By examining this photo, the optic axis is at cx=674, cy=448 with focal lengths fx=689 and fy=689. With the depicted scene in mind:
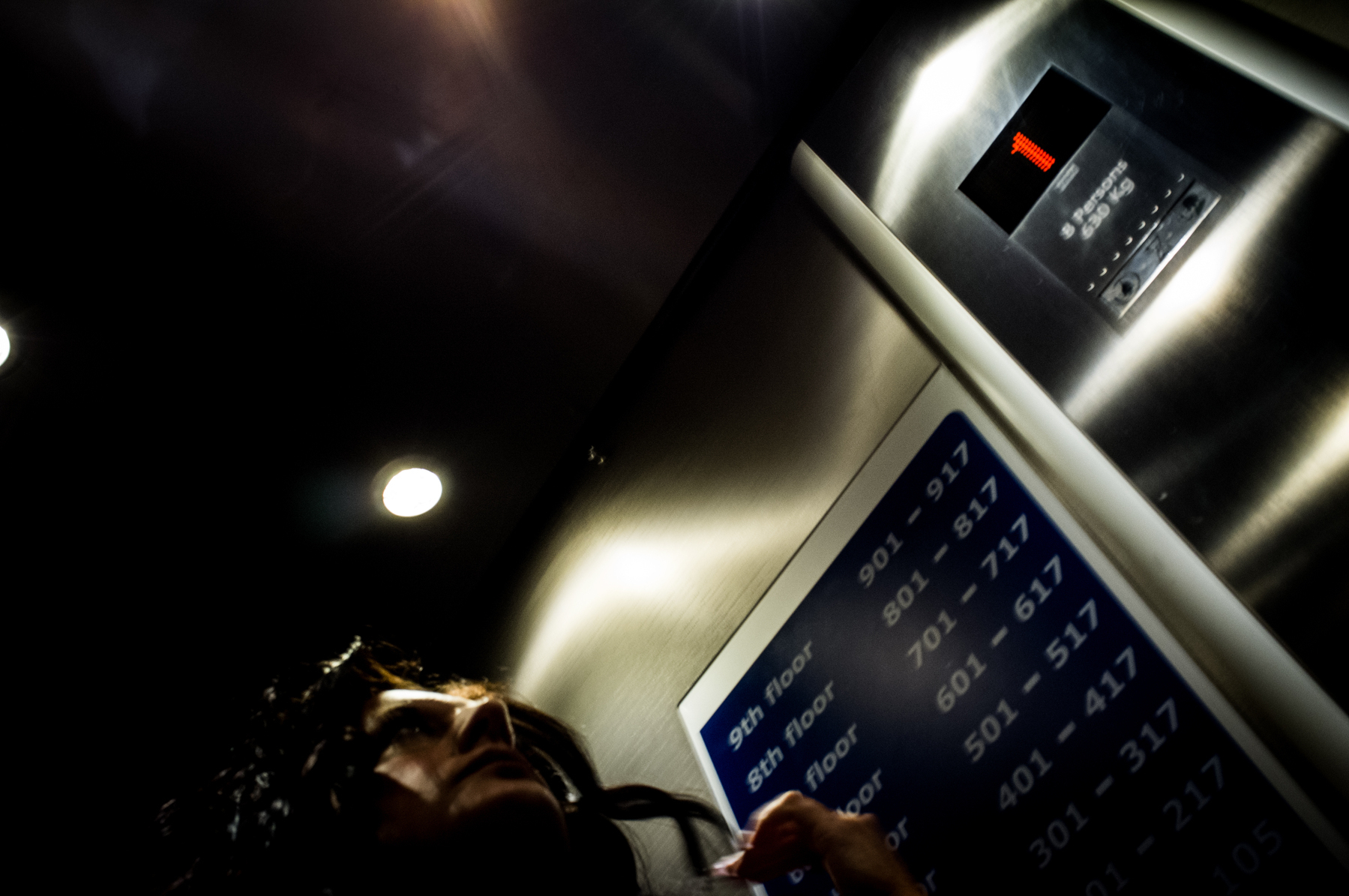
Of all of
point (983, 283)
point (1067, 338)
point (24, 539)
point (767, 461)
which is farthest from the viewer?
point (24, 539)

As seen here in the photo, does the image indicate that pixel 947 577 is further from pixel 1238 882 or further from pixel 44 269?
pixel 44 269

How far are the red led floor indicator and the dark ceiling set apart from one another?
0.65 m

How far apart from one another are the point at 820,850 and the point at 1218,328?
665mm

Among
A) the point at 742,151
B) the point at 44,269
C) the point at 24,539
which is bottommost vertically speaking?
the point at 742,151

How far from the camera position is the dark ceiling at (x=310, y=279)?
1.30m

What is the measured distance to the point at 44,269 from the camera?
146 centimetres

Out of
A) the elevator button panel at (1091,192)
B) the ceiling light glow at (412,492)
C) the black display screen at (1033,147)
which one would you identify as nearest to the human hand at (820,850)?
the elevator button panel at (1091,192)

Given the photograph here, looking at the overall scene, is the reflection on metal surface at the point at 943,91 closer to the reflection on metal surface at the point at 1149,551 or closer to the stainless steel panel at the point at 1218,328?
the stainless steel panel at the point at 1218,328

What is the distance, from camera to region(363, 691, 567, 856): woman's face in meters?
0.83

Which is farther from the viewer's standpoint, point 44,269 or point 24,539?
point 24,539

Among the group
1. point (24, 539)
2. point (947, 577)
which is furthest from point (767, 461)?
point (24, 539)

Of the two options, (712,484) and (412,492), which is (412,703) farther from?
(412,492)

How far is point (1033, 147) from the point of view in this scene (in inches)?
33.3

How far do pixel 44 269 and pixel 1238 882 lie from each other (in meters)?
2.11
